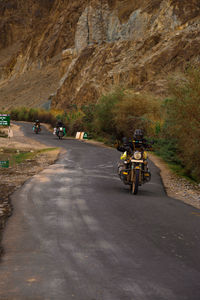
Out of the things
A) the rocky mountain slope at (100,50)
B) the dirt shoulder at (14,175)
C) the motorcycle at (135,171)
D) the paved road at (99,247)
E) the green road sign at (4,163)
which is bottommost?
the green road sign at (4,163)

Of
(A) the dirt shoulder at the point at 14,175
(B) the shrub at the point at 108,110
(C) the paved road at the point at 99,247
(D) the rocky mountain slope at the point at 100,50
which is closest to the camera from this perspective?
(C) the paved road at the point at 99,247

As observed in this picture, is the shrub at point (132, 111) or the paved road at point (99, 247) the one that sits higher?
the shrub at point (132, 111)

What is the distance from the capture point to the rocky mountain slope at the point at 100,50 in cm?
4431

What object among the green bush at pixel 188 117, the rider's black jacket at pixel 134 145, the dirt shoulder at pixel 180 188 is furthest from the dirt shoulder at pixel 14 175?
the green bush at pixel 188 117

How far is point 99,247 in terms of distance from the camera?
5789 millimetres

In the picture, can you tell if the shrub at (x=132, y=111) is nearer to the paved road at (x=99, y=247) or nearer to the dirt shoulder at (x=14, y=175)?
the dirt shoulder at (x=14, y=175)

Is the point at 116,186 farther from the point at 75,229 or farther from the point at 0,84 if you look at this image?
the point at 0,84

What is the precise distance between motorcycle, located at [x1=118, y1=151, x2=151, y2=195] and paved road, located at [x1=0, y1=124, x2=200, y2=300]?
388 mm

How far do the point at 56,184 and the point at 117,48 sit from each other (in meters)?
46.0

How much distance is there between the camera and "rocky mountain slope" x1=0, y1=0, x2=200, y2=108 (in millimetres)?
44312

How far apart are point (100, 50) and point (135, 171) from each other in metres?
52.5

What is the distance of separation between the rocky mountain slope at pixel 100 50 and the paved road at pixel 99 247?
1141cm

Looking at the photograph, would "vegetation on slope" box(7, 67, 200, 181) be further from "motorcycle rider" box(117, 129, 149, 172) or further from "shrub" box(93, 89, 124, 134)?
"motorcycle rider" box(117, 129, 149, 172)


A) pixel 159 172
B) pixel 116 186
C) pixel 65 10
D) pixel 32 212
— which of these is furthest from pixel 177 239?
pixel 65 10
